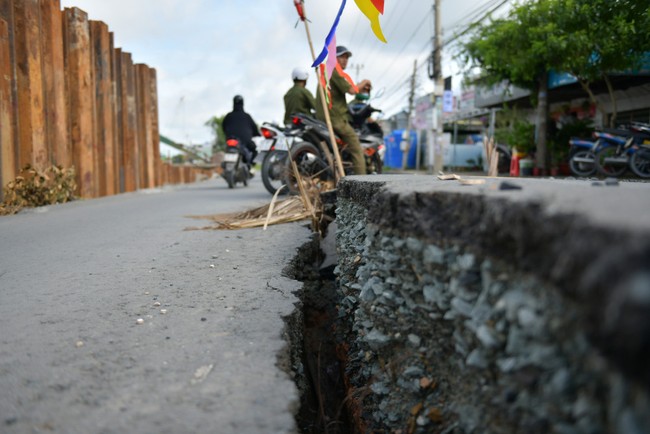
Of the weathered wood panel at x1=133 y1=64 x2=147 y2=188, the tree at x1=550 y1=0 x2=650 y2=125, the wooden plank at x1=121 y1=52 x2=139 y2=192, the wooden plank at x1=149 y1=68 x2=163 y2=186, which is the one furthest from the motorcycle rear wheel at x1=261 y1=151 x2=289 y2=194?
the tree at x1=550 y1=0 x2=650 y2=125

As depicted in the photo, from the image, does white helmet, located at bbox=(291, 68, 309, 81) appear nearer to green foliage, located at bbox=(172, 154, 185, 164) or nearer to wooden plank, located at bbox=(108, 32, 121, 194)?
wooden plank, located at bbox=(108, 32, 121, 194)

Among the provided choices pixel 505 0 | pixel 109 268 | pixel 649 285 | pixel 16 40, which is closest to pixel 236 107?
pixel 16 40

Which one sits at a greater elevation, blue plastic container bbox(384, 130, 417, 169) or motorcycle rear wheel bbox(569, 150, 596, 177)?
blue plastic container bbox(384, 130, 417, 169)

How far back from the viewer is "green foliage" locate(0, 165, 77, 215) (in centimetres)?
579

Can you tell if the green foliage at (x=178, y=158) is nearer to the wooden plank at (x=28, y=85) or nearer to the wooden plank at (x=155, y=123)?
the wooden plank at (x=155, y=123)

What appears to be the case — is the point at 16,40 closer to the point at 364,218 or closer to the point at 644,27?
the point at 364,218

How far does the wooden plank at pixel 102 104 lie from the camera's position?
8.38 metres

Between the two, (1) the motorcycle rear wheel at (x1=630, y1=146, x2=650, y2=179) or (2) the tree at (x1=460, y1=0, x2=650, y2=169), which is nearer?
(2) the tree at (x1=460, y1=0, x2=650, y2=169)

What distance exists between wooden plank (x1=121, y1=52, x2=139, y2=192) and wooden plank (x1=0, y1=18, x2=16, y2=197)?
371cm

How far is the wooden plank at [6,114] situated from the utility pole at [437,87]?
1415 centimetres

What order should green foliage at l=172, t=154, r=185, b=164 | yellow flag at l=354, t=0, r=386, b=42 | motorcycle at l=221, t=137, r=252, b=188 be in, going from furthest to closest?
green foliage at l=172, t=154, r=185, b=164
motorcycle at l=221, t=137, r=252, b=188
yellow flag at l=354, t=0, r=386, b=42

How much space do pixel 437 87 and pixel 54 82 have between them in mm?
13923

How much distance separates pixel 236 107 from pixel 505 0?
6.81 metres

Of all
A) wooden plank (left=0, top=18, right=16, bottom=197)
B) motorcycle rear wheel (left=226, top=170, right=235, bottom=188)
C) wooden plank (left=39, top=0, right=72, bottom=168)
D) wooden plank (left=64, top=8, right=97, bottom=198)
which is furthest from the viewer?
motorcycle rear wheel (left=226, top=170, right=235, bottom=188)
